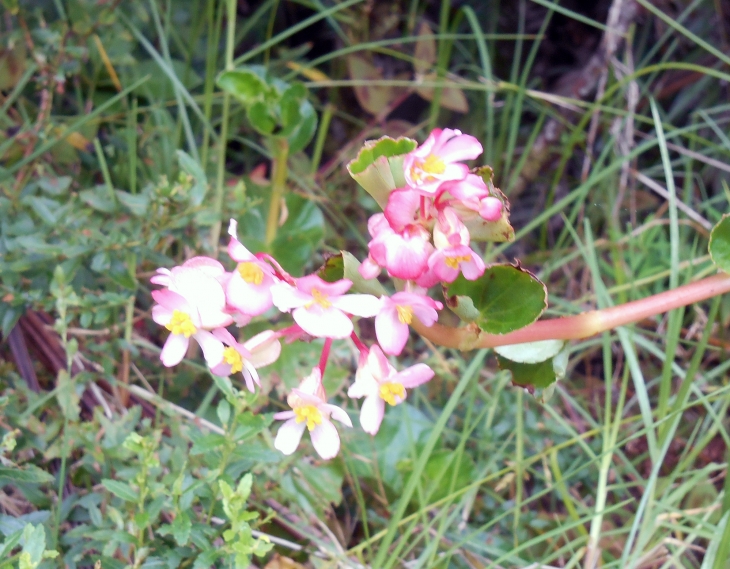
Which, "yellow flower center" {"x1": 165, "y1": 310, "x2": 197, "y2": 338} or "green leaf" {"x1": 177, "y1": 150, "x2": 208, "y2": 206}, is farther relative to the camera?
"green leaf" {"x1": 177, "y1": 150, "x2": 208, "y2": 206}

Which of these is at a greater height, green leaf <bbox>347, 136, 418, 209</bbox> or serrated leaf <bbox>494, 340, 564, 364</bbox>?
green leaf <bbox>347, 136, 418, 209</bbox>

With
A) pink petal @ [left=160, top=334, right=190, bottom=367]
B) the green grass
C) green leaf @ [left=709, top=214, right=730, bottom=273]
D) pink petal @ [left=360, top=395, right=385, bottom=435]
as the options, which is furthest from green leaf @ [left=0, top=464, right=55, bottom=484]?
green leaf @ [left=709, top=214, right=730, bottom=273]

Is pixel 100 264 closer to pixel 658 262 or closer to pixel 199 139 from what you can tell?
pixel 199 139

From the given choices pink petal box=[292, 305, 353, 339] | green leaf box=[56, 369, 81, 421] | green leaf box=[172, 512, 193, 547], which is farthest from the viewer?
green leaf box=[56, 369, 81, 421]

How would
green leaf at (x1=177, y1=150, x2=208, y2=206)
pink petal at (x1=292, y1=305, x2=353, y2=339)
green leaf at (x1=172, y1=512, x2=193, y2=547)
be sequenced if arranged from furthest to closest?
green leaf at (x1=177, y1=150, x2=208, y2=206) < green leaf at (x1=172, y1=512, x2=193, y2=547) < pink petal at (x1=292, y1=305, x2=353, y2=339)

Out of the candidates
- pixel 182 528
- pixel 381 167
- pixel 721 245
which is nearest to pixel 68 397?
pixel 182 528

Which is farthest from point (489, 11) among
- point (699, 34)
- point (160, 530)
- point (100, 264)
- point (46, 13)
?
point (160, 530)

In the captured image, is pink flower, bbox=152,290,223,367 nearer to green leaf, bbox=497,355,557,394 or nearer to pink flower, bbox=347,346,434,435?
pink flower, bbox=347,346,434,435
